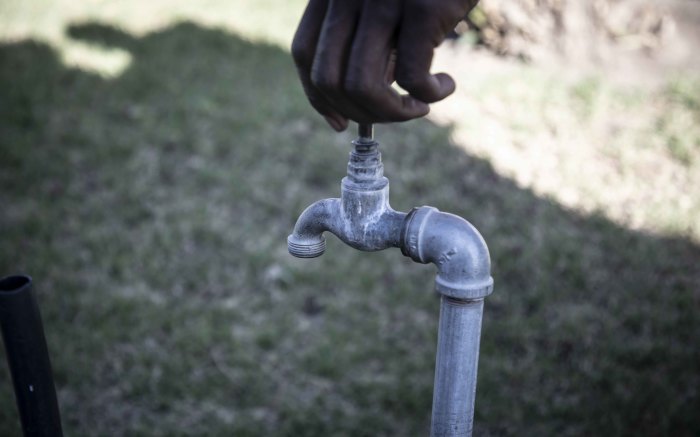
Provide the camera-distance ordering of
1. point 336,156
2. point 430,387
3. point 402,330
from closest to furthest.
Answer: point 430,387, point 402,330, point 336,156

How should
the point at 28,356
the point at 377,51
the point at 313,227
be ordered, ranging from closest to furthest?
the point at 377,51 → the point at 28,356 → the point at 313,227

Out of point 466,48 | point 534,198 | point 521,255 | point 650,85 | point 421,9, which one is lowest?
point 521,255

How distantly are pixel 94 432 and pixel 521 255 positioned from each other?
7.41ft

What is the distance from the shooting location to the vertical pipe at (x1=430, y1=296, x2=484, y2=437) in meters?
1.28

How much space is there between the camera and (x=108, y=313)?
3.14m

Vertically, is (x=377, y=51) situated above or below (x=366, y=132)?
above

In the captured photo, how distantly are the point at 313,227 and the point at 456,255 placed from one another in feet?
1.21

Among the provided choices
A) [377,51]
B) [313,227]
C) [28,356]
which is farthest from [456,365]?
[28,356]

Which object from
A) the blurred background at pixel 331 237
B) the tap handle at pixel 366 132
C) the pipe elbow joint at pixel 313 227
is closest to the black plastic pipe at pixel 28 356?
the pipe elbow joint at pixel 313 227

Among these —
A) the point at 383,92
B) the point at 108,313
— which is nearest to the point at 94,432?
the point at 108,313

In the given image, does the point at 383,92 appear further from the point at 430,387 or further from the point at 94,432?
the point at 94,432

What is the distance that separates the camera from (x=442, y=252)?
1.25 meters

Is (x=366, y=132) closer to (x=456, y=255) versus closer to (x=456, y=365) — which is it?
(x=456, y=255)

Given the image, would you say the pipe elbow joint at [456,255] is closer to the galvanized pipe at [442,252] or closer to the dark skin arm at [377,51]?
the galvanized pipe at [442,252]
